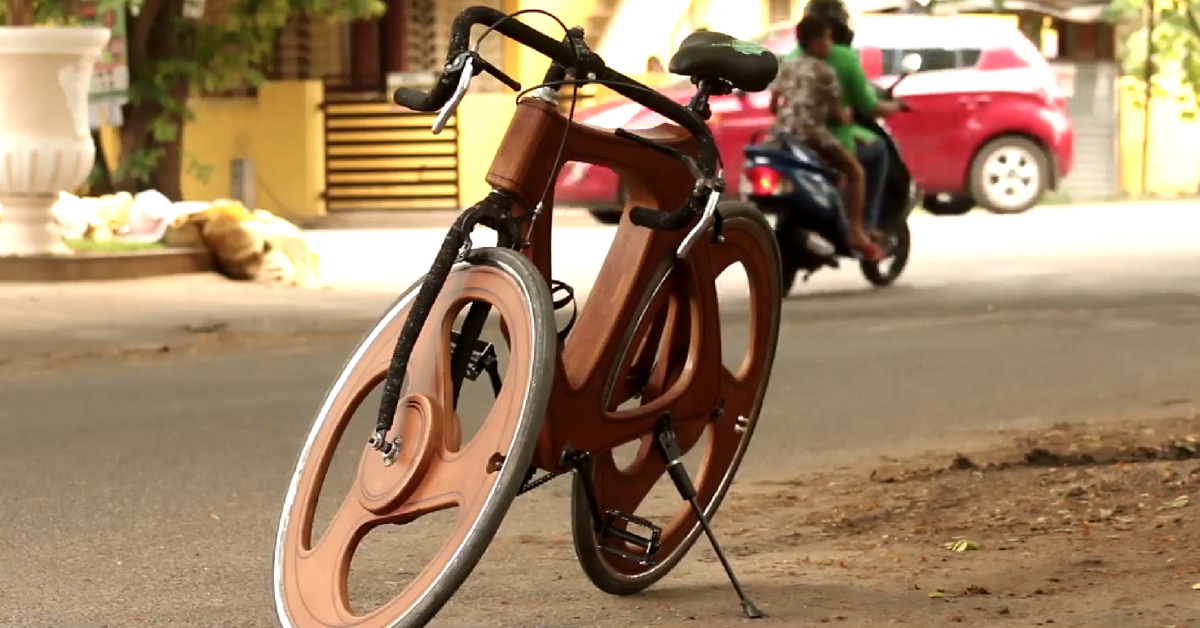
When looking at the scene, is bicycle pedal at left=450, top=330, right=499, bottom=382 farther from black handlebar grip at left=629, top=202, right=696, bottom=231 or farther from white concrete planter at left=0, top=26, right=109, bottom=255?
white concrete planter at left=0, top=26, right=109, bottom=255

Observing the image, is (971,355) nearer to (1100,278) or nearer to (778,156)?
(778,156)

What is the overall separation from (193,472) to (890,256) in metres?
8.33

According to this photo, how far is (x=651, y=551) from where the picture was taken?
5.64 m

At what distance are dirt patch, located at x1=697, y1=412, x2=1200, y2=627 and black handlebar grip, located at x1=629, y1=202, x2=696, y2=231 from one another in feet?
3.03

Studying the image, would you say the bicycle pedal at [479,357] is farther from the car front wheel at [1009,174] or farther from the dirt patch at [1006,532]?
the car front wheel at [1009,174]

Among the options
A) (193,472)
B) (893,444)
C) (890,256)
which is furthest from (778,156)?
(193,472)

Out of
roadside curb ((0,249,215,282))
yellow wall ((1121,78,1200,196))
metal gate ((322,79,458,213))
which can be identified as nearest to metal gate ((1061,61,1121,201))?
yellow wall ((1121,78,1200,196))

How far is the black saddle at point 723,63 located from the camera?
17.9 ft

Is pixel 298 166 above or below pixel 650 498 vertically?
below

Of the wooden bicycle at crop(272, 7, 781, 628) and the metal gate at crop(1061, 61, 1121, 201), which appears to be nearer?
the wooden bicycle at crop(272, 7, 781, 628)

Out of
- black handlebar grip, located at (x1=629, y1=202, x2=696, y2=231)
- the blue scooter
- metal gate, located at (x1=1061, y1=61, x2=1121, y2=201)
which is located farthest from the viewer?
metal gate, located at (x1=1061, y1=61, x2=1121, y2=201)

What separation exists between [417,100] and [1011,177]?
68.2 ft

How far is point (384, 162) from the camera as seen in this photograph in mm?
28781

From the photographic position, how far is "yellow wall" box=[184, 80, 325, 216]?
2830 centimetres
